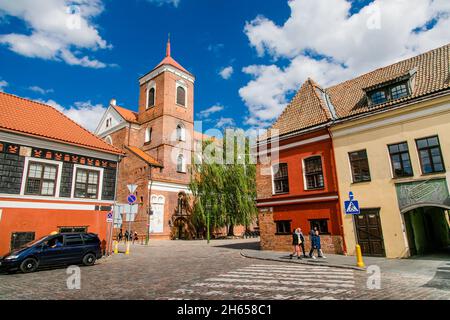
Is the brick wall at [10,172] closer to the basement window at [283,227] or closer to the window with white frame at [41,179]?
the window with white frame at [41,179]

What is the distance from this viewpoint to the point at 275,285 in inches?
333

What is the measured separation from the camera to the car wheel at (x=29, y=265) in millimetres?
11492

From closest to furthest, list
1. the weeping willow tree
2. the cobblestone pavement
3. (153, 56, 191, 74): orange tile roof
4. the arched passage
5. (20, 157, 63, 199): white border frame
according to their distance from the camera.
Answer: the cobblestone pavement, the arched passage, (20, 157, 63, 199): white border frame, the weeping willow tree, (153, 56, 191, 74): orange tile roof

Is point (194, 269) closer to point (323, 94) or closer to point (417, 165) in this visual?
point (417, 165)

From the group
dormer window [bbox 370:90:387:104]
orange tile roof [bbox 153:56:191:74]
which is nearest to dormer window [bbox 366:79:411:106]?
dormer window [bbox 370:90:387:104]

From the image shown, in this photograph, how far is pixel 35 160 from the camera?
16047 mm

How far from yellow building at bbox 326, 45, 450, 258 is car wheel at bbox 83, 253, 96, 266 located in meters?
13.7

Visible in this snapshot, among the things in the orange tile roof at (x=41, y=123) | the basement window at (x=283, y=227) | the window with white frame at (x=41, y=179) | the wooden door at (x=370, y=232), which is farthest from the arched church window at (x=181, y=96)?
the wooden door at (x=370, y=232)

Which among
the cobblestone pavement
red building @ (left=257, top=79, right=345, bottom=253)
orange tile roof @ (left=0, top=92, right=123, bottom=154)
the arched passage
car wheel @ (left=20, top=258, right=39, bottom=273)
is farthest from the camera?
red building @ (left=257, top=79, right=345, bottom=253)

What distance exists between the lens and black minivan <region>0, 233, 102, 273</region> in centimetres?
1137

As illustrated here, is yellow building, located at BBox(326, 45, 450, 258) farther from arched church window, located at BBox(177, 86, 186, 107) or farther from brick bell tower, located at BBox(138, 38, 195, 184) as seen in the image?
arched church window, located at BBox(177, 86, 186, 107)

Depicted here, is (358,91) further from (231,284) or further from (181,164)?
(181,164)

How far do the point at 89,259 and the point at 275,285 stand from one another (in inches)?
399
